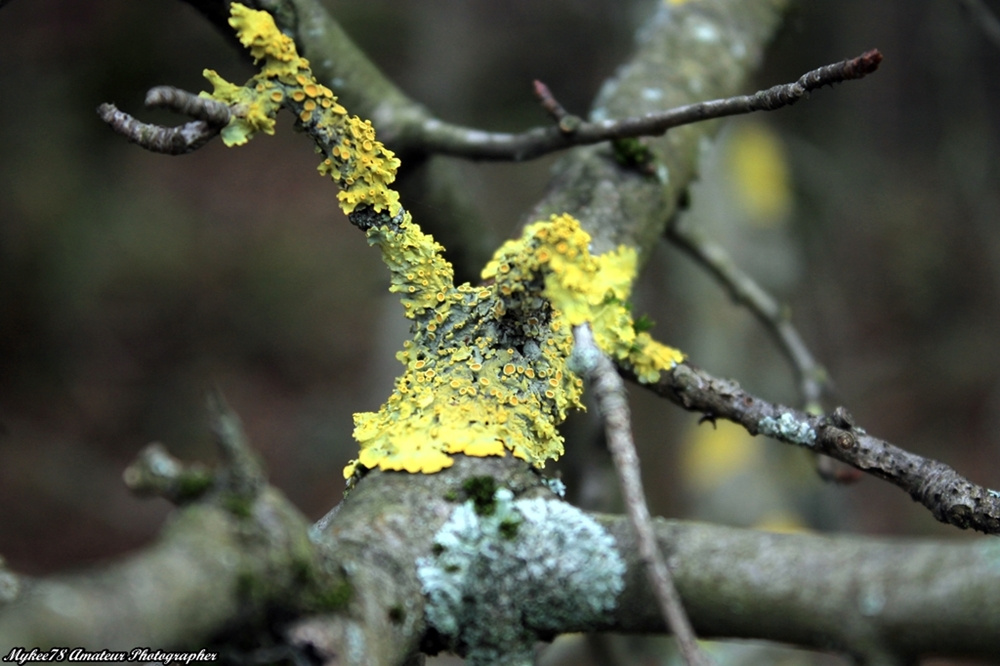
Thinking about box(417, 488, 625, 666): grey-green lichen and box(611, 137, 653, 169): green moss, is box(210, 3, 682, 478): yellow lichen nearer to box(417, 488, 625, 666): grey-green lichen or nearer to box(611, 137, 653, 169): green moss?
box(417, 488, 625, 666): grey-green lichen

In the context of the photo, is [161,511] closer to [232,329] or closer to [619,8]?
[232,329]

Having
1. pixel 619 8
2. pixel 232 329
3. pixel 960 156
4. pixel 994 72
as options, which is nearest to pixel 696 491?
pixel 960 156

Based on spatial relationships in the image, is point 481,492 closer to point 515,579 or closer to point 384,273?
point 515,579

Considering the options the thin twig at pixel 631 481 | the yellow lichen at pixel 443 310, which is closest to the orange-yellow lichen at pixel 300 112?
the yellow lichen at pixel 443 310

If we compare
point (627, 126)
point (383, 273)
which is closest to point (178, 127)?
point (627, 126)

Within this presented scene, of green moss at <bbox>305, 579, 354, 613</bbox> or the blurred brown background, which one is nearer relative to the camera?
green moss at <bbox>305, 579, 354, 613</bbox>

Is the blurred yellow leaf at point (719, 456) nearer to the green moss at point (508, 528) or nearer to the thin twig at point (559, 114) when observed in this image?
the thin twig at point (559, 114)

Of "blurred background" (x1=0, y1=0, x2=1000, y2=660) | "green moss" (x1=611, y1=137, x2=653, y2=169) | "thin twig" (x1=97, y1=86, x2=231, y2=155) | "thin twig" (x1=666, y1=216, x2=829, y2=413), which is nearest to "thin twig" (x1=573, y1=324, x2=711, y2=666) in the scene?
"thin twig" (x1=97, y1=86, x2=231, y2=155)
